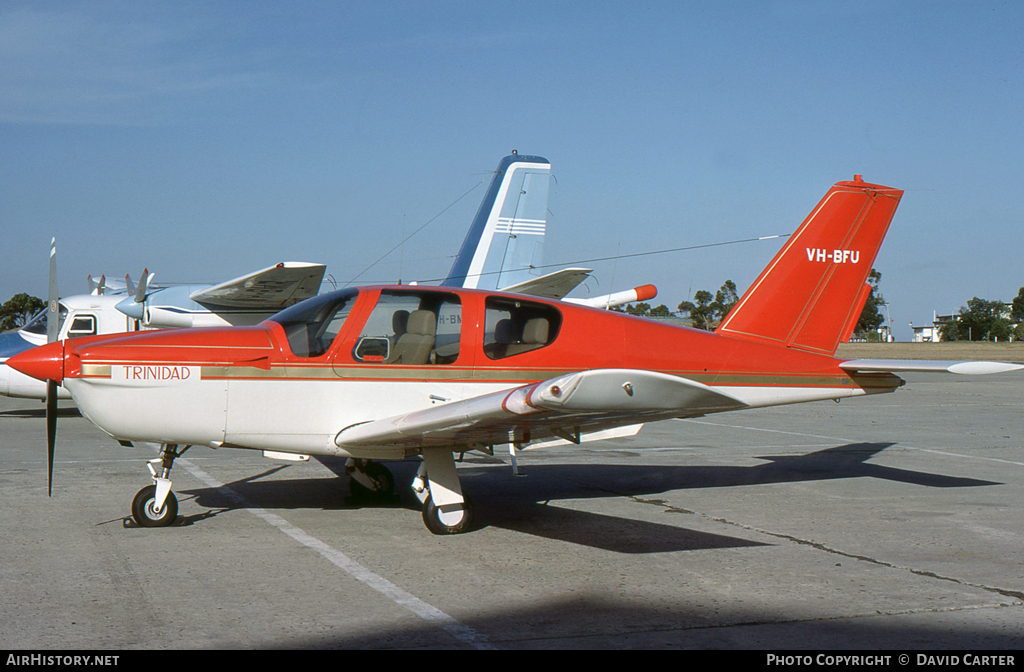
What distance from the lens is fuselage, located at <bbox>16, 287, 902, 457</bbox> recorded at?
20.1 ft

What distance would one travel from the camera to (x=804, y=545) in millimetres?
6176

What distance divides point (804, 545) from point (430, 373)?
121 inches

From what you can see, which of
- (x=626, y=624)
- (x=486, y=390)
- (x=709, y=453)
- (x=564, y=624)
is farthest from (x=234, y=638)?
(x=709, y=453)

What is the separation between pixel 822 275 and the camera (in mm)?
8250

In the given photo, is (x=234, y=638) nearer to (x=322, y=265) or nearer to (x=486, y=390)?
(x=486, y=390)

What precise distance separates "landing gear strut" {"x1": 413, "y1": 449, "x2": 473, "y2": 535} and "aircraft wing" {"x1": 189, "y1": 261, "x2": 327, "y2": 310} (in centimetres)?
900

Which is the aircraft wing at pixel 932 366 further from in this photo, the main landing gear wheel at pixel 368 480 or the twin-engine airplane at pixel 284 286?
the twin-engine airplane at pixel 284 286

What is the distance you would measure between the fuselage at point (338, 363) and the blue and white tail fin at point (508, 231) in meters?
9.86

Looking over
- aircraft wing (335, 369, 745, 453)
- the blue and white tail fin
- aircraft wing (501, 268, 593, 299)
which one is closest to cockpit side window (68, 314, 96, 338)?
the blue and white tail fin

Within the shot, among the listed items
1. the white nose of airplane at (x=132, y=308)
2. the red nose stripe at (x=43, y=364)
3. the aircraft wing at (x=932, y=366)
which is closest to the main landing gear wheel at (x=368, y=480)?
the red nose stripe at (x=43, y=364)

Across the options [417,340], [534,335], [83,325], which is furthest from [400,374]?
[83,325]

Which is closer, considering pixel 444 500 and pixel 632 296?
pixel 444 500

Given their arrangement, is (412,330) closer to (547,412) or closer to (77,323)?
(547,412)

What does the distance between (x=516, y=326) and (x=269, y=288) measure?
10234 mm
